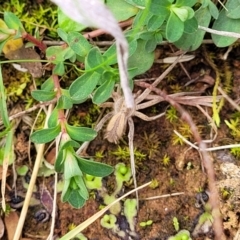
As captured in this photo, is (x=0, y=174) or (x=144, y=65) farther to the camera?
(x=0, y=174)

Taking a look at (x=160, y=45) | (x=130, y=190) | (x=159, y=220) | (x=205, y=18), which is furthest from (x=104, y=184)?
(x=205, y=18)

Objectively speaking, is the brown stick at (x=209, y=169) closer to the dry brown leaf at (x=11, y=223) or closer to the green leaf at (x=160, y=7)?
the green leaf at (x=160, y=7)

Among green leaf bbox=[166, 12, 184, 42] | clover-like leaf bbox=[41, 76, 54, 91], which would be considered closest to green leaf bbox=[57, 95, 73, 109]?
clover-like leaf bbox=[41, 76, 54, 91]

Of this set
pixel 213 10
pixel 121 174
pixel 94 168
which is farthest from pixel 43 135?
pixel 213 10

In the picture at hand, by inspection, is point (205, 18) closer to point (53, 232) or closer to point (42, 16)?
point (42, 16)

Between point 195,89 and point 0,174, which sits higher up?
point 195,89

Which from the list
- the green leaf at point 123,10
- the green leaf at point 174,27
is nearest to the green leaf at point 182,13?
the green leaf at point 174,27
